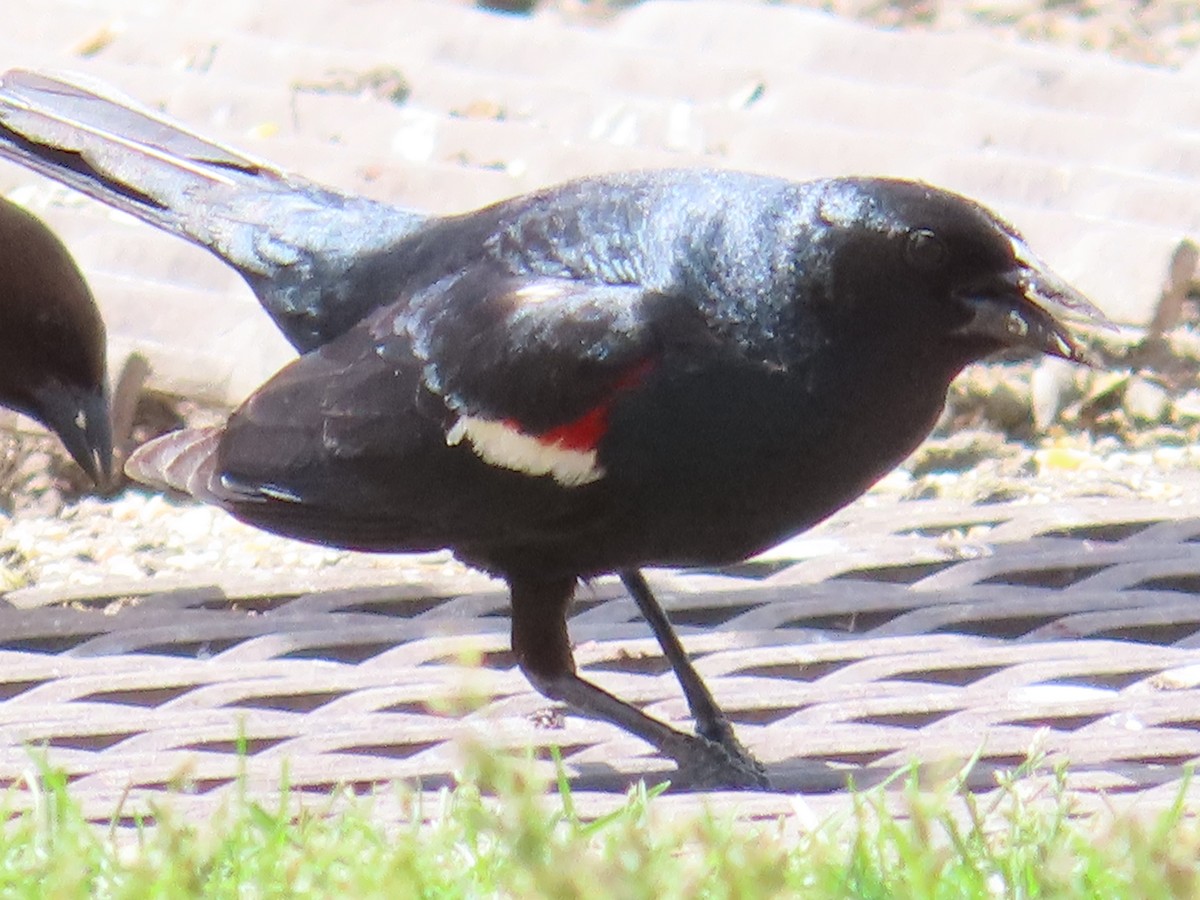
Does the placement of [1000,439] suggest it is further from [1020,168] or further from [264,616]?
[264,616]

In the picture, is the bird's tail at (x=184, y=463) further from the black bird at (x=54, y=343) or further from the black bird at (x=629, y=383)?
the black bird at (x=54, y=343)

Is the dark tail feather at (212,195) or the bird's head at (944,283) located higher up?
the dark tail feather at (212,195)

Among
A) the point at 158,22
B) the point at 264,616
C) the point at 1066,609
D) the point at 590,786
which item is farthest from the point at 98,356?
the point at 158,22

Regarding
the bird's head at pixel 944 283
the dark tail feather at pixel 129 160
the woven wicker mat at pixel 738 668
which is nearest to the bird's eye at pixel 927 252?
the bird's head at pixel 944 283

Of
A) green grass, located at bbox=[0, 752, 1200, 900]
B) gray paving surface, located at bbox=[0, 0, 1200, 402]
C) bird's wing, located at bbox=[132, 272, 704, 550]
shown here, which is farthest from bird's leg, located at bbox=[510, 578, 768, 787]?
gray paving surface, located at bbox=[0, 0, 1200, 402]

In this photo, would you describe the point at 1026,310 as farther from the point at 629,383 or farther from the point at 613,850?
the point at 613,850

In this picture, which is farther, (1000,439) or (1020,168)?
(1020,168)

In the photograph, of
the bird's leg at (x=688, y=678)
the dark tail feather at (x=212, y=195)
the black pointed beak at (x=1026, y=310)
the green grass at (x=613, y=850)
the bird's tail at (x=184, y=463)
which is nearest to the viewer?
the green grass at (x=613, y=850)
